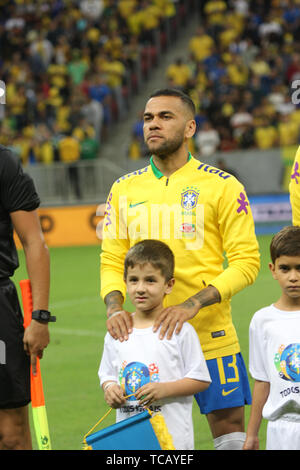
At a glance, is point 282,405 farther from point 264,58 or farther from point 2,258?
point 264,58

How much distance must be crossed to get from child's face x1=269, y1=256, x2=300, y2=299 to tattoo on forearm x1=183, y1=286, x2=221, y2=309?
376 millimetres

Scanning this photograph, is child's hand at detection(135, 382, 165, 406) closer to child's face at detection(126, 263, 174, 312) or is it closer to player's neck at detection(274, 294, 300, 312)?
child's face at detection(126, 263, 174, 312)

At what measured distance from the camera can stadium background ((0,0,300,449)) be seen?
70.2 feet

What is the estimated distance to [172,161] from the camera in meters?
4.76

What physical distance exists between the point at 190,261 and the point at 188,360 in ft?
2.22

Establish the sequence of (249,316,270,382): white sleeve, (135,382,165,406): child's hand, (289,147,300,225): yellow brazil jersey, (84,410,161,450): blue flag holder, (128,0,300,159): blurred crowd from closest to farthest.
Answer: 1. (84,410,161,450): blue flag holder
2. (135,382,165,406): child's hand
3. (249,316,270,382): white sleeve
4. (289,147,300,225): yellow brazil jersey
5. (128,0,300,159): blurred crowd

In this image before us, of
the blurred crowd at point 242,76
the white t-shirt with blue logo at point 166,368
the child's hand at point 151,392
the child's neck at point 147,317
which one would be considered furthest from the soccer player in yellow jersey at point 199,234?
the blurred crowd at point 242,76

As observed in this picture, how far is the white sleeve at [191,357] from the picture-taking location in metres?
4.12

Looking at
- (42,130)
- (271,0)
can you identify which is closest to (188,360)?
(42,130)

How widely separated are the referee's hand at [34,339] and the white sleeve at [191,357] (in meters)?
0.75

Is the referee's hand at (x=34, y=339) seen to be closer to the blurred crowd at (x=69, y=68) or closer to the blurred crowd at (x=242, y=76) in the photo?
the blurred crowd at (x=242, y=76)

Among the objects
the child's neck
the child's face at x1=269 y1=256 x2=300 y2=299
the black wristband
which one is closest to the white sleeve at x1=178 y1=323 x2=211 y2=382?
the child's neck

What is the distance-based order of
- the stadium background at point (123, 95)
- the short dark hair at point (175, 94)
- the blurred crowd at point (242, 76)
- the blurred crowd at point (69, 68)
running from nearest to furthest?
the short dark hair at point (175, 94)
the stadium background at point (123, 95)
the blurred crowd at point (242, 76)
the blurred crowd at point (69, 68)
